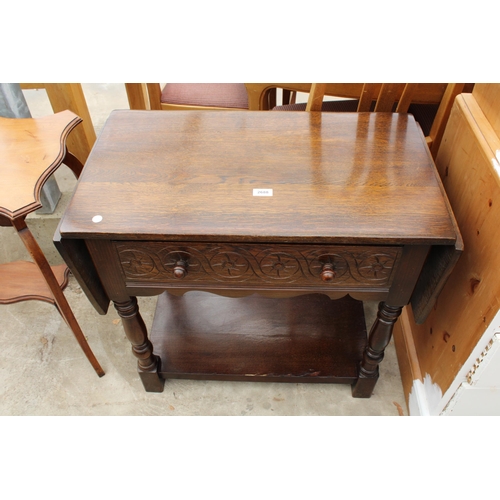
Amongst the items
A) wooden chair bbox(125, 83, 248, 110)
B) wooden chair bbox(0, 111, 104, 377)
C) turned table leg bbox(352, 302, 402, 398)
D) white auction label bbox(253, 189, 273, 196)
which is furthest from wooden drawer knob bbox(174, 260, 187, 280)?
wooden chair bbox(125, 83, 248, 110)

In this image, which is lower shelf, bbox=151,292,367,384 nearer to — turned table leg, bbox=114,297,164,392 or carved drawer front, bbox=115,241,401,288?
turned table leg, bbox=114,297,164,392

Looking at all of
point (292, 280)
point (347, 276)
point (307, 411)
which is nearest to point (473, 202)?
point (347, 276)

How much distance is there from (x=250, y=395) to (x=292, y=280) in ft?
2.15

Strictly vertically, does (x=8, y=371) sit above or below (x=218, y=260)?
below

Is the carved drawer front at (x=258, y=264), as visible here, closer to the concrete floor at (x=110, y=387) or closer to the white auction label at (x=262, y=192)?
the white auction label at (x=262, y=192)

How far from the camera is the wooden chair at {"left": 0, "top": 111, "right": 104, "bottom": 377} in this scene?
1.02 metres

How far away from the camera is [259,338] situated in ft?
5.03

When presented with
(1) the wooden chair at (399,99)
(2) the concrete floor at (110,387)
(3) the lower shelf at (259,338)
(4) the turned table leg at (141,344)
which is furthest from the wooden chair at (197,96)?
(4) the turned table leg at (141,344)

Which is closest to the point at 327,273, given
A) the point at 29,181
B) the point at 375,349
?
the point at 375,349

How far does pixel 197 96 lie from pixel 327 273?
1.10 meters

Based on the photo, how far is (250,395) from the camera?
59.4 inches

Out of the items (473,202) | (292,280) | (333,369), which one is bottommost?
(333,369)

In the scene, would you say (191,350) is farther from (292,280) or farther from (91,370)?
(292,280)

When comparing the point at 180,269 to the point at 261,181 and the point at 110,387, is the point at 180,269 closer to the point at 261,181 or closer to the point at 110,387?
the point at 261,181
